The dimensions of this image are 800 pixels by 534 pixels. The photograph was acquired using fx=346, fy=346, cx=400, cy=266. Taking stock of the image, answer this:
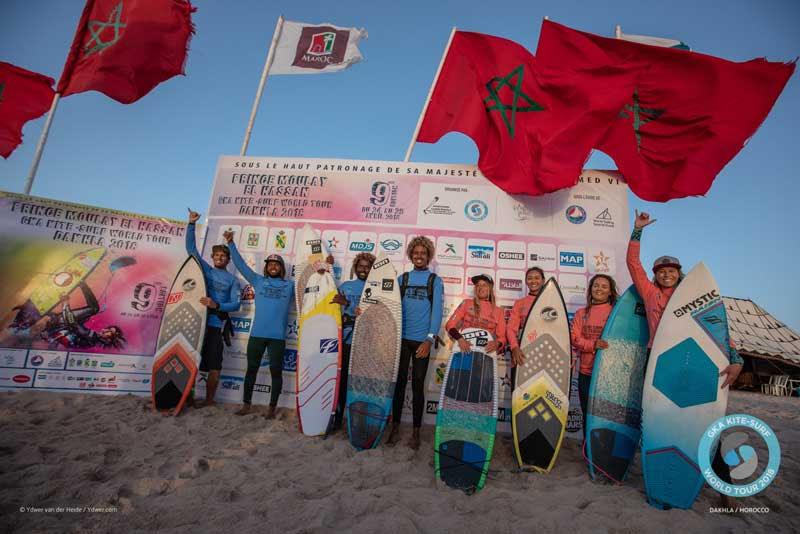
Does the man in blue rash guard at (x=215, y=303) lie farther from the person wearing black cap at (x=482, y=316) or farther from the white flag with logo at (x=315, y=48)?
the white flag with logo at (x=315, y=48)

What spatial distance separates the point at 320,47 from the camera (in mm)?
5750

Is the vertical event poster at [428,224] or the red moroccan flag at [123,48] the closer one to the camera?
the vertical event poster at [428,224]

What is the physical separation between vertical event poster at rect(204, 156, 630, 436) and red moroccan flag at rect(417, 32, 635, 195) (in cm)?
34

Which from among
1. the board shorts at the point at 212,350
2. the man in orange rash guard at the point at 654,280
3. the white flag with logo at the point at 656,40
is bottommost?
the board shorts at the point at 212,350

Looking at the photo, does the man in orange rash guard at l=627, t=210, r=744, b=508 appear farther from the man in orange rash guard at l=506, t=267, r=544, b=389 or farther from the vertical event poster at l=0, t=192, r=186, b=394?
the vertical event poster at l=0, t=192, r=186, b=394

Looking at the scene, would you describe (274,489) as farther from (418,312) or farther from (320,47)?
(320,47)

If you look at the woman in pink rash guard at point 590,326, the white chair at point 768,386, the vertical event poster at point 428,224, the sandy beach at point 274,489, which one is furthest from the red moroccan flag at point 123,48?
the white chair at point 768,386

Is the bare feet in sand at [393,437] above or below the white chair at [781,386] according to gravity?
below

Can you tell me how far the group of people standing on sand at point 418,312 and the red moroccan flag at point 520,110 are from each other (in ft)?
4.66

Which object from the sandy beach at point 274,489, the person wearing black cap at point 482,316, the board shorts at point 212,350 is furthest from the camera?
the board shorts at point 212,350

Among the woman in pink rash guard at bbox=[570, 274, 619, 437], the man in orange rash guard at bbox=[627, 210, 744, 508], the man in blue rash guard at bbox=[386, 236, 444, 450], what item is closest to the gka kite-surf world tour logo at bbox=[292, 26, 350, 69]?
the man in blue rash guard at bbox=[386, 236, 444, 450]

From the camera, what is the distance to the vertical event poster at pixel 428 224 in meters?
4.56

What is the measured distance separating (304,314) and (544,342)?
2.76 metres

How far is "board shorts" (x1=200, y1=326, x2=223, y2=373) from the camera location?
14.1 feet
